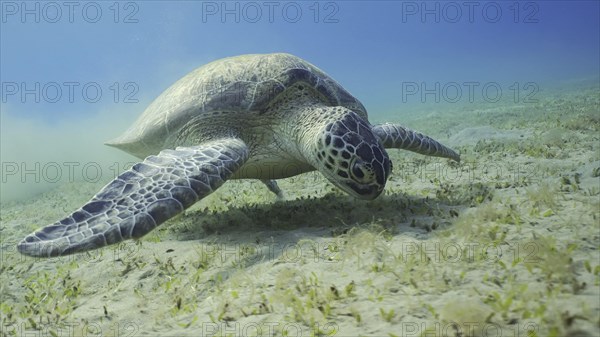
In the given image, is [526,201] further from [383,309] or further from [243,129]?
[243,129]

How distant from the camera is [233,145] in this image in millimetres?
4477

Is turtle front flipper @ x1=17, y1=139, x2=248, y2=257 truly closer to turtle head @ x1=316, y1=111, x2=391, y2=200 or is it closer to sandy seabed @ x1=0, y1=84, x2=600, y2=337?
sandy seabed @ x1=0, y1=84, x2=600, y2=337

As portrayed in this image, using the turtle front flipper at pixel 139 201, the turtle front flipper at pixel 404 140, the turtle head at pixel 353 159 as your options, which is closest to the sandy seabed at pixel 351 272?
the turtle head at pixel 353 159

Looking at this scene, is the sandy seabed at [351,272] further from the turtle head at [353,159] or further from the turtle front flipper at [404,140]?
the turtle front flipper at [404,140]

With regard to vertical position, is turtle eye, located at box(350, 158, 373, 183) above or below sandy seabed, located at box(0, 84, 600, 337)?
above

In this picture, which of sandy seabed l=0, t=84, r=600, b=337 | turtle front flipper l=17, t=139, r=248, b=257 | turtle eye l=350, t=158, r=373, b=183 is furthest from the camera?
turtle eye l=350, t=158, r=373, b=183

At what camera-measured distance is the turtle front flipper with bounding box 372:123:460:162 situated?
5348 mm

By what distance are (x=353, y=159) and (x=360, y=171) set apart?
152 millimetres

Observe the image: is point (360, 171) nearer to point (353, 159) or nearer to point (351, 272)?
point (353, 159)

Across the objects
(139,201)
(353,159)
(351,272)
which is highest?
(353,159)

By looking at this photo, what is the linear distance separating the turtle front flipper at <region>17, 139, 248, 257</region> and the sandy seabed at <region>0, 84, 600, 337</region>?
19.5 inches

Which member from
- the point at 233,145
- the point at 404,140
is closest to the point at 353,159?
the point at 233,145

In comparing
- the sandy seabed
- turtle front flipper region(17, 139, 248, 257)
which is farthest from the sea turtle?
the sandy seabed

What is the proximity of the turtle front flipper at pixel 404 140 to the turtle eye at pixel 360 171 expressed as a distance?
1.53 meters
